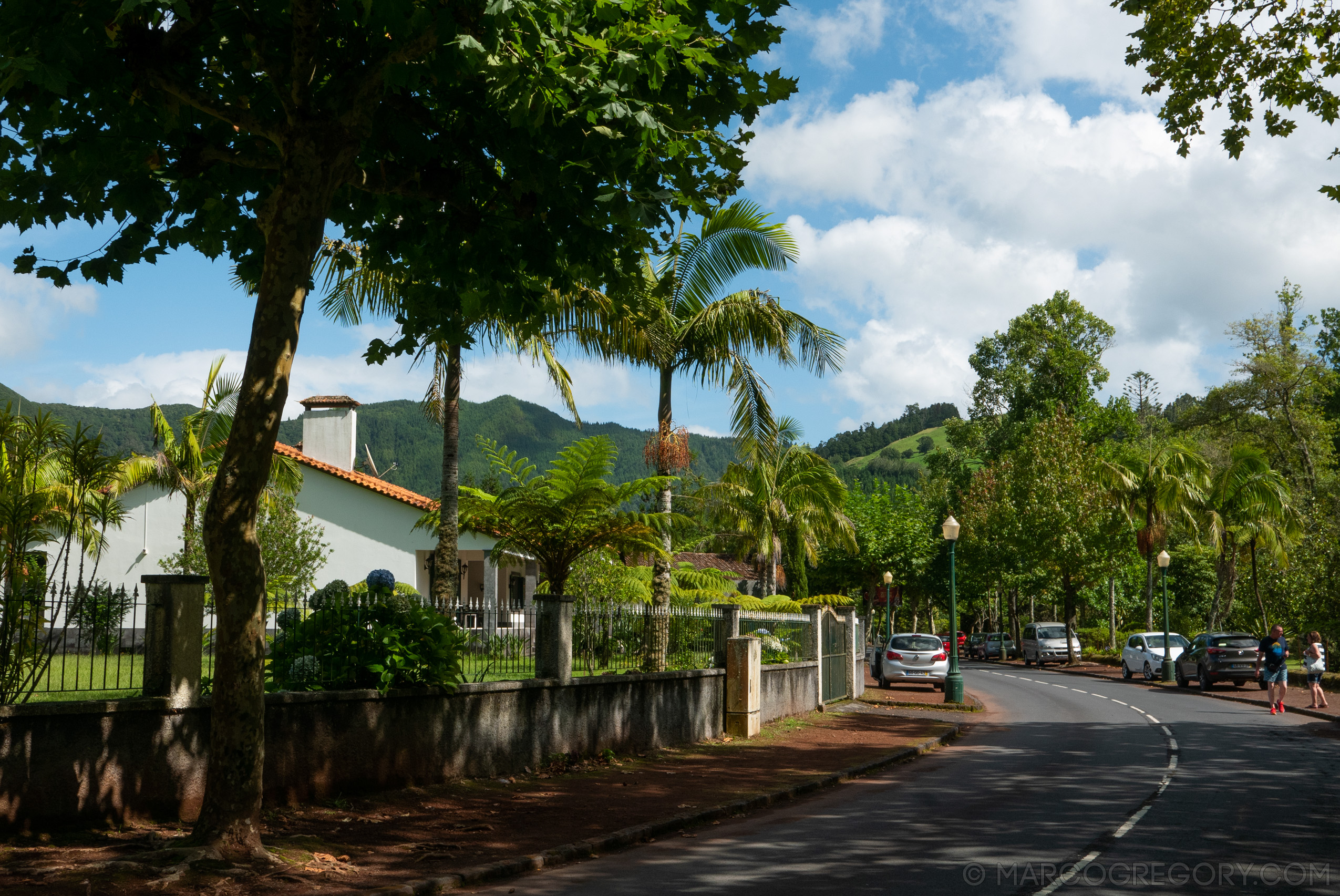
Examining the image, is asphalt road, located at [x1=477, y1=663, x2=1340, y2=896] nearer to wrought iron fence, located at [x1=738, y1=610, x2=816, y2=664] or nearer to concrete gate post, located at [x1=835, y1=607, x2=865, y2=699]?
wrought iron fence, located at [x1=738, y1=610, x2=816, y2=664]

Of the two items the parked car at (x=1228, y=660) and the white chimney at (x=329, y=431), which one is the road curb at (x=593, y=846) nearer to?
the parked car at (x=1228, y=660)

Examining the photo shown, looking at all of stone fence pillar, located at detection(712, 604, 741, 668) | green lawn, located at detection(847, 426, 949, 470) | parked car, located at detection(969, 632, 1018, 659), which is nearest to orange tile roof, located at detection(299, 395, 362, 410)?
stone fence pillar, located at detection(712, 604, 741, 668)

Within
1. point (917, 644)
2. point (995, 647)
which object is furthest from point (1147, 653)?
point (995, 647)

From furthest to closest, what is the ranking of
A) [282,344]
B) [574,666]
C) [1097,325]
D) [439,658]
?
[1097,325] < [574,666] < [439,658] < [282,344]

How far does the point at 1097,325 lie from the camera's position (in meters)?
57.7

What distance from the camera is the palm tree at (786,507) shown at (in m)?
35.6

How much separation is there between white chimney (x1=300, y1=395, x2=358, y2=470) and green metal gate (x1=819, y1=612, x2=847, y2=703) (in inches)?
729

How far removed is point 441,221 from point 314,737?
4.62 meters

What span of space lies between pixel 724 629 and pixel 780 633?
3.39 metres

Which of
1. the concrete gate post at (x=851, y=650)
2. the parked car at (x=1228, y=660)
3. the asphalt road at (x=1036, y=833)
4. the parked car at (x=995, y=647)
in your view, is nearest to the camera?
the asphalt road at (x=1036, y=833)

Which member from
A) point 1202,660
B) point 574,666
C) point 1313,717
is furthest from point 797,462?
point 574,666

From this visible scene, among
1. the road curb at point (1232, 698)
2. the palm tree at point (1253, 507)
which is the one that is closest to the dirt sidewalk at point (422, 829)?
the road curb at point (1232, 698)

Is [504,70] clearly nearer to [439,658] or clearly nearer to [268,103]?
[268,103]

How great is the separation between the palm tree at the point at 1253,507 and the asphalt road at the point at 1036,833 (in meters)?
21.7
